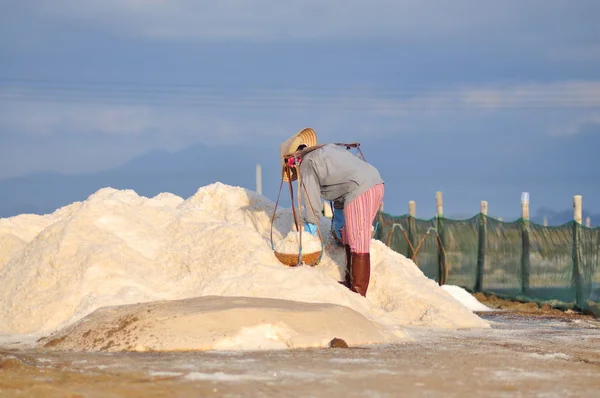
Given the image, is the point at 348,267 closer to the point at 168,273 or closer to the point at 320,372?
the point at 168,273

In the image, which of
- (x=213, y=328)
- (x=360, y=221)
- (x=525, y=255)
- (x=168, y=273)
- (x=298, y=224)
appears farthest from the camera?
(x=525, y=255)

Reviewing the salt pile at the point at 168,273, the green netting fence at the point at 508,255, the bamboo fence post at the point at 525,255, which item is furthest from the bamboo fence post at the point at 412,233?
the salt pile at the point at 168,273

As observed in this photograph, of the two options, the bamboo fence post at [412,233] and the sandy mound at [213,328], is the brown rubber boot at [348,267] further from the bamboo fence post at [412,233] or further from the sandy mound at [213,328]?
the bamboo fence post at [412,233]

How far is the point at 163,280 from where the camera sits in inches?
351

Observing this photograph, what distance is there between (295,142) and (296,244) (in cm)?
138

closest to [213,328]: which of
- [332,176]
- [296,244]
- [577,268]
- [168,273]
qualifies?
[168,273]

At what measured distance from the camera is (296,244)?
9.26m

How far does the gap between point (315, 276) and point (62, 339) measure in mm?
2614

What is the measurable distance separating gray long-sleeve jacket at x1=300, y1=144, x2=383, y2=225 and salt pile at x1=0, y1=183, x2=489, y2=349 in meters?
0.69

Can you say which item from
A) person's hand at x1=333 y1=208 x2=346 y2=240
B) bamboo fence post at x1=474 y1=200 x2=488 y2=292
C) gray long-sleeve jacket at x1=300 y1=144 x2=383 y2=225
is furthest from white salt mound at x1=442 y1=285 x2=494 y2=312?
gray long-sleeve jacket at x1=300 y1=144 x2=383 y2=225

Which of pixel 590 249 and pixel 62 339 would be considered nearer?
pixel 62 339

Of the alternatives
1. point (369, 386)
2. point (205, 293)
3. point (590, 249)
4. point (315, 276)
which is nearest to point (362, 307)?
point (315, 276)

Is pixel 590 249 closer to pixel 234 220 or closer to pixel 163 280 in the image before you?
pixel 234 220

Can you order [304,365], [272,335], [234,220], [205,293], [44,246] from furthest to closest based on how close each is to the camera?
[234,220]
[44,246]
[205,293]
[272,335]
[304,365]
